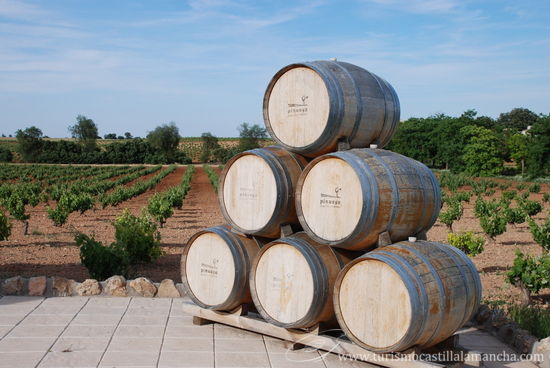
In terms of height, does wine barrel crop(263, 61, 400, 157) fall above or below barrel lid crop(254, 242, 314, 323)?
above

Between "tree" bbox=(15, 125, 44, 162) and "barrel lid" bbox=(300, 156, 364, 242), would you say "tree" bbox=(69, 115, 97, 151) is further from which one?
"barrel lid" bbox=(300, 156, 364, 242)

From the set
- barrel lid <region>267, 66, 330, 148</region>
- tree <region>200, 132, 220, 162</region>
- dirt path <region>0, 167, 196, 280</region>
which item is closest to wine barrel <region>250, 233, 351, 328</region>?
barrel lid <region>267, 66, 330, 148</region>

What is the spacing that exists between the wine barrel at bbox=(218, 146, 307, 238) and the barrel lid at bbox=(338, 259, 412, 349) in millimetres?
1093

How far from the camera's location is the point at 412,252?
4855 millimetres

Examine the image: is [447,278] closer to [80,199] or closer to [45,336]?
[45,336]

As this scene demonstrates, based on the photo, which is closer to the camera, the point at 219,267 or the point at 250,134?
the point at 219,267

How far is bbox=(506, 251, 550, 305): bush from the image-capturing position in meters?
8.68

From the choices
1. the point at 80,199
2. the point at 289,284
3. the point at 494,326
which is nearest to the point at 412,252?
the point at 289,284

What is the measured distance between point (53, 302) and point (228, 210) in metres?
2.73

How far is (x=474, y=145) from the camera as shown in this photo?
240 ft

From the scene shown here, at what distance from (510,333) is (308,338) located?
2.34 m

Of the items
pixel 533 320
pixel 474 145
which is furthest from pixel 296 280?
pixel 474 145

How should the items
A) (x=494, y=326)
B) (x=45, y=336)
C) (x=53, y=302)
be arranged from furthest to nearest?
1. (x=53, y=302)
2. (x=494, y=326)
3. (x=45, y=336)

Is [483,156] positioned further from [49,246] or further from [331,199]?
[331,199]
